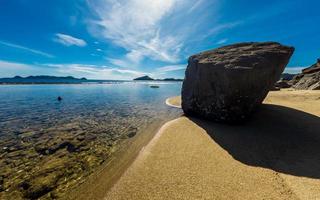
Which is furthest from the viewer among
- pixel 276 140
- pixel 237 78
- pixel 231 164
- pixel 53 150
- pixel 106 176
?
pixel 53 150

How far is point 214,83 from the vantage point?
9.38 metres

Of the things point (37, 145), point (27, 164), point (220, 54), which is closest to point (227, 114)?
point (220, 54)

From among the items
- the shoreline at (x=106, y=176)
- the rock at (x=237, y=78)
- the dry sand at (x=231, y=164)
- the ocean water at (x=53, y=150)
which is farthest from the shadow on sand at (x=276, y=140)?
the ocean water at (x=53, y=150)

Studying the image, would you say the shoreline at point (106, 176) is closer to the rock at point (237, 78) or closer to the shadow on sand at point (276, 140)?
the shadow on sand at point (276, 140)

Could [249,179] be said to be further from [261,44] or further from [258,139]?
[261,44]

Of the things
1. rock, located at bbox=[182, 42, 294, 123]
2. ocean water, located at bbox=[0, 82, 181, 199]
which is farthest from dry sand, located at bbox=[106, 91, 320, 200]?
ocean water, located at bbox=[0, 82, 181, 199]

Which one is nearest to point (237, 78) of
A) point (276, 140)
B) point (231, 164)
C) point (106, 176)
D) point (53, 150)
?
point (276, 140)

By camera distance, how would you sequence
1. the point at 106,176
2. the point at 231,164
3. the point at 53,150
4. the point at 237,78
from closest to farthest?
the point at 231,164
the point at 106,176
the point at 237,78
the point at 53,150

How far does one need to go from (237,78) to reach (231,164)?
4.76 metres

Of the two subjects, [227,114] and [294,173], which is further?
[227,114]

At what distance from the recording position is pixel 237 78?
8273 millimetres

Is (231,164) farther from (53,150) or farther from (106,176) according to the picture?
(53,150)

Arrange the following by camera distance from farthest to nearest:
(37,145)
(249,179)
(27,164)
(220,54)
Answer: (220,54) < (37,145) < (27,164) < (249,179)

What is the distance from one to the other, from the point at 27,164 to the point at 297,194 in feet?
34.1
